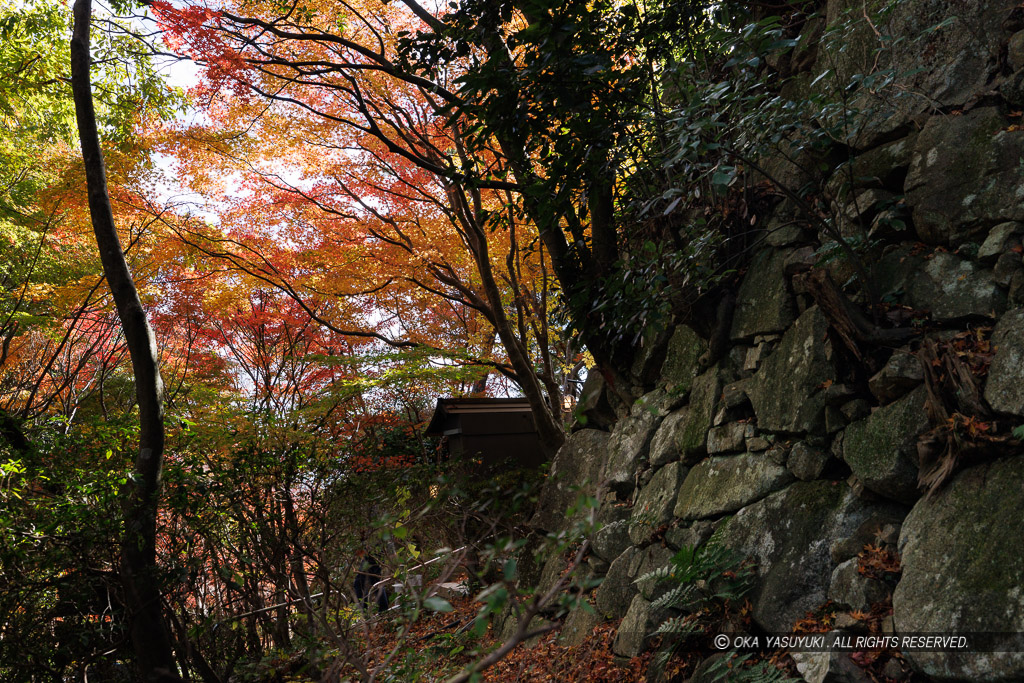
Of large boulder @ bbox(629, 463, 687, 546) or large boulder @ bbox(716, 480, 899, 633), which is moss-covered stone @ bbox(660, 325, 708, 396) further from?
large boulder @ bbox(716, 480, 899, 633)

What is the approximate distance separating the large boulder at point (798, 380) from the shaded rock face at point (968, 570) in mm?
898

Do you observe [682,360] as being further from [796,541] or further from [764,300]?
[796,541]

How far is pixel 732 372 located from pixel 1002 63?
248 cm

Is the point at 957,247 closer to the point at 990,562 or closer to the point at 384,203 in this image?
the point at 990,562

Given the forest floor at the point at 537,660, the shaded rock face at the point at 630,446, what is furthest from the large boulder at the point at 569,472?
the forest floor at the point at 537,660

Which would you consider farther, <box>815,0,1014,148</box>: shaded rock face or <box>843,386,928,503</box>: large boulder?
<box>815,0,1014,148</box>: shaded rock face

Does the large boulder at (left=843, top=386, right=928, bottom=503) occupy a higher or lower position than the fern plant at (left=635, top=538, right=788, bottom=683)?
higher

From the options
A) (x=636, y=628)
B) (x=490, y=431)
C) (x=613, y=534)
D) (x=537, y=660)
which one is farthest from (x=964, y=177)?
(x=490, y=431)

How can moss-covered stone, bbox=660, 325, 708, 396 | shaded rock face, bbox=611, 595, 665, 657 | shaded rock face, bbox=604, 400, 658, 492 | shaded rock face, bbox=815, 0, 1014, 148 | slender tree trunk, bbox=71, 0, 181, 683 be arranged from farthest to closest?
shaded rock face, bbox=604, 400, 658, 492
moss-covered stone, bbox=660, 325, 708, 396
slender tree trunk, bbox=71, 0, 181, 683
shaded rock face, bbox=611, 595, 665, 657
shaded rock face, bbox=815, 0, 1014, 148

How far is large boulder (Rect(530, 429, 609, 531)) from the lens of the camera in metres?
6.43

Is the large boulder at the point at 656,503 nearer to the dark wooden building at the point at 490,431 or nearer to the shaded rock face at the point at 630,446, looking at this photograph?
the shaded rock face at the point at 630,446

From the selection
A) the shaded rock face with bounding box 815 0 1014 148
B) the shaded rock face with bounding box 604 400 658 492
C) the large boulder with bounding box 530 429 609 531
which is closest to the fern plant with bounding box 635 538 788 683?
the shaded rock face with bounding box 604 400 658 492

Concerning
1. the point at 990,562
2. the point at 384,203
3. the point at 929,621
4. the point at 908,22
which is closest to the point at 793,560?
the point at 929,621

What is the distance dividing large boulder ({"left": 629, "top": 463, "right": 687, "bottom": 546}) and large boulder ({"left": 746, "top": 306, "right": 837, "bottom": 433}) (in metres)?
0.94
